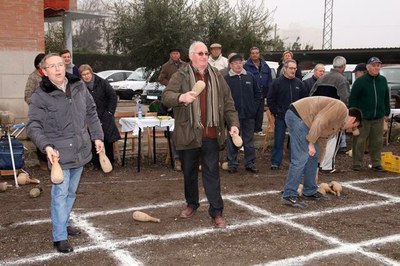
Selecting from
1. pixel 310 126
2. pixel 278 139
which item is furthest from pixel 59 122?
pixel 278 139

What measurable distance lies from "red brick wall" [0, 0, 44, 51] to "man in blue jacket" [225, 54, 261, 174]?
473 centimetres

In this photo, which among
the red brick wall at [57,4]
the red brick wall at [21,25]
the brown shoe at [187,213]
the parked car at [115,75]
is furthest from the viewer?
the parked car at [115,75]

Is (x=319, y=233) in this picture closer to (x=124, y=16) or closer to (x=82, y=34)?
(x=124, y=16)

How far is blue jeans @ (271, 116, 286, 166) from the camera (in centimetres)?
863

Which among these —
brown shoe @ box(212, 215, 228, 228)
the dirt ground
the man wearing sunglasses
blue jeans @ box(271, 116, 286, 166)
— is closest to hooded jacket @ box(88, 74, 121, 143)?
the dirt ground

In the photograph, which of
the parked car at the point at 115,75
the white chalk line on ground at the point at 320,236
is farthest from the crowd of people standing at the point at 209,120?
the parked car at the point at 115,75

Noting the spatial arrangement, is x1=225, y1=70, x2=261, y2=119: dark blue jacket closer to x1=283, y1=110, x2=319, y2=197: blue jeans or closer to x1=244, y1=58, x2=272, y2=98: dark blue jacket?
x1=244, y1=58, x2=272, y2=98: dark blue jacket

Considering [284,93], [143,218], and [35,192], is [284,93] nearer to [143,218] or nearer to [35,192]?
[143,218]

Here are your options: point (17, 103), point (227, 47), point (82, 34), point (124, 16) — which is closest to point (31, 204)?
point (17, 103)

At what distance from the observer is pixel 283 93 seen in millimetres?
8422

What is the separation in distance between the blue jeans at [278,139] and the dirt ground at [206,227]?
2.92ft

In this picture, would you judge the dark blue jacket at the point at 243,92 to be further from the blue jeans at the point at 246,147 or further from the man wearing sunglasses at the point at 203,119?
the man wearing sunglasses at the point at 203,119

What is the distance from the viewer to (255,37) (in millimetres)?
20047

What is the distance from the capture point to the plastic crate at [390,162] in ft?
28.9
